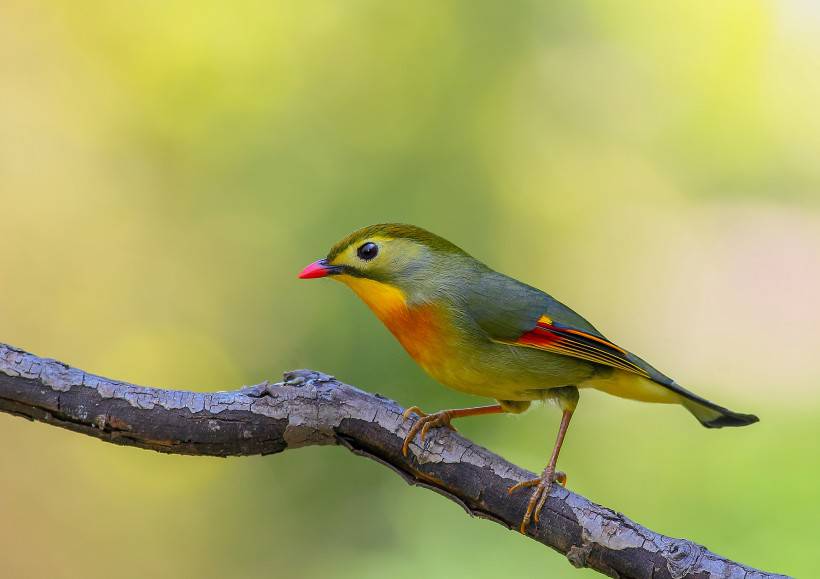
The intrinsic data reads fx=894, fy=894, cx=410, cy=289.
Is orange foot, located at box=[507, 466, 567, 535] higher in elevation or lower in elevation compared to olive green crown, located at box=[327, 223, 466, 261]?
lower

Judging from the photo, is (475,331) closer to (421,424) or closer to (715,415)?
(421,424)

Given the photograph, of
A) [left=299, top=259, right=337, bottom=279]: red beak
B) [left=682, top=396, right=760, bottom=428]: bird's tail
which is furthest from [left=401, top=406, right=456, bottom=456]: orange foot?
[left=682, top=396, right=760, bottom=428]: bird's tail

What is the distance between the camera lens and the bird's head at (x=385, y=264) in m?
4.36

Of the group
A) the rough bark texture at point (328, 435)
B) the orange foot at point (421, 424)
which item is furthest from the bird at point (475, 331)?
the rough bark texture at point (328, 435)

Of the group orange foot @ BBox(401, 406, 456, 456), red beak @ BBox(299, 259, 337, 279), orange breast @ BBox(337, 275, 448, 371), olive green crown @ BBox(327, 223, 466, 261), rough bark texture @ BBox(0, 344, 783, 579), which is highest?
olive green crown @ BBox(327, 223, 466, 261)

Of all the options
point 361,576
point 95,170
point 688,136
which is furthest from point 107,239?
point 688,136

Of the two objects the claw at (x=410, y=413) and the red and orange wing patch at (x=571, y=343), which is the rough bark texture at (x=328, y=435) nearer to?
the claw at (x=410, y=413)

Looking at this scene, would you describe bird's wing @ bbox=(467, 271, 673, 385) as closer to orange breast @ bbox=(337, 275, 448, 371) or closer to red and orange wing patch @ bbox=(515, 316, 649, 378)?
red and orange wing patch @ bbox=(515, 316, 649, 378)

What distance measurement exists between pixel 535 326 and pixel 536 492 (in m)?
0.82

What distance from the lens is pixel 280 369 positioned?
7.51 metres

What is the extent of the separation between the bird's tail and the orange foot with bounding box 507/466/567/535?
1.16 meters

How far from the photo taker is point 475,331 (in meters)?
4.19

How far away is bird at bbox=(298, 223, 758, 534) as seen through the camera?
164 inches

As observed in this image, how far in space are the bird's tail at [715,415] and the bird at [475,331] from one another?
0.26 ft
